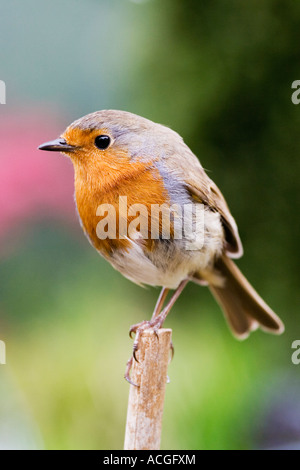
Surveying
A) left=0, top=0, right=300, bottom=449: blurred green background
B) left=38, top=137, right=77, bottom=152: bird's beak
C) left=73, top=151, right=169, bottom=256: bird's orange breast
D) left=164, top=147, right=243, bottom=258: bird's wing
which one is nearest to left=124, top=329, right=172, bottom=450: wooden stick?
left=73, top=151, right=169, bottom=256: bird's orange breast

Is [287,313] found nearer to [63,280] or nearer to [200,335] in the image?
[200,335]

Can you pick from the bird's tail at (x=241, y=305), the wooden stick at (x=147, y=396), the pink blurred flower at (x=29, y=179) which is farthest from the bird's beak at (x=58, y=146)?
the pink blurred flower at (x=29, y=179)

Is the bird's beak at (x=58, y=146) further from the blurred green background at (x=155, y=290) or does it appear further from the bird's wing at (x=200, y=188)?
the blurred green background at (x=155, y=290)

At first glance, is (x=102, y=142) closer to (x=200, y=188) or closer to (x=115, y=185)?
(x=115, y=185)

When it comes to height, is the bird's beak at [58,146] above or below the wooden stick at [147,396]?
above

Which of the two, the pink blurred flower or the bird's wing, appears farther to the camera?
the pink blurred flower

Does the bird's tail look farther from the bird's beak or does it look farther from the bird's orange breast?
the bird's beak

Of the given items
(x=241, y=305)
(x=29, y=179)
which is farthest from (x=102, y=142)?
(x=29, y=179)
